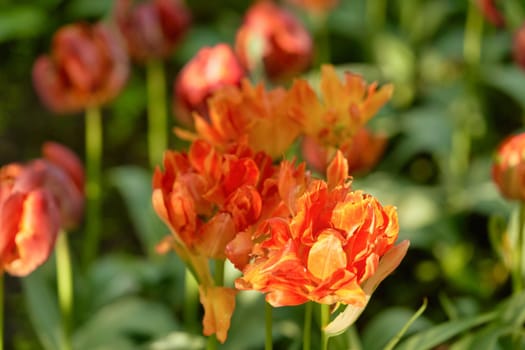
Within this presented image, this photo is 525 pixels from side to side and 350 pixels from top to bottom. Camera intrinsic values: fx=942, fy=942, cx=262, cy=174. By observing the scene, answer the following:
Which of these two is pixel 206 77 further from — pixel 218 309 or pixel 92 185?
pixel 218 309

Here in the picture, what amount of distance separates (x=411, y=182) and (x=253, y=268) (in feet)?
4.32

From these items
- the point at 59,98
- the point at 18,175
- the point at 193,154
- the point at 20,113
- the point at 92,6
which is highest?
the point at 193,154

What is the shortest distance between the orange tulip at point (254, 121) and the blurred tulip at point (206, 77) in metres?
0.40

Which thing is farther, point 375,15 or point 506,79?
point 375,15

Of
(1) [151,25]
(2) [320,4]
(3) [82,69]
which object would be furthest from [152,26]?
(2) [320,4]

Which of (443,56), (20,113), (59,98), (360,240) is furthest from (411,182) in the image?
(360,240)

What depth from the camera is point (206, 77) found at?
60.5 inches

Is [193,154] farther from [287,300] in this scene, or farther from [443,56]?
[443,56]

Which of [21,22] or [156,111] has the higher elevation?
[21,22]

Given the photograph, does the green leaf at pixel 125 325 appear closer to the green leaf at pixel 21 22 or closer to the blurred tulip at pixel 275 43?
the blurred tulip at pixel 275 43

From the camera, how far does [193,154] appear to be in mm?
985

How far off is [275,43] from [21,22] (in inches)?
42.4

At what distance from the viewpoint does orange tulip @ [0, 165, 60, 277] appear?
1067 millimetres

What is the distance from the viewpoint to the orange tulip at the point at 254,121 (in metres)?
1.07
